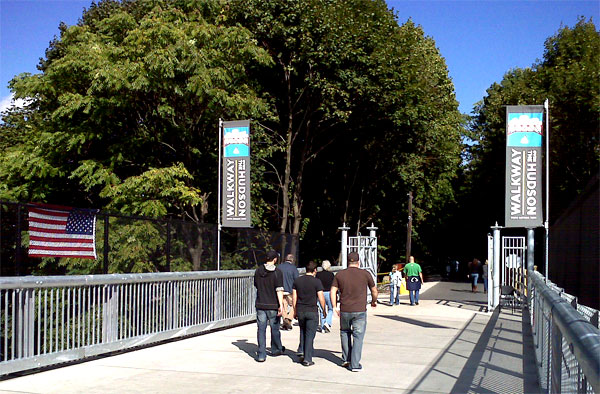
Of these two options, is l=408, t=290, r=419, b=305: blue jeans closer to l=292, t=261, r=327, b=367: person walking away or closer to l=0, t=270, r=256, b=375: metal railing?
l=0, t=270, r=256, b=375: metal railing

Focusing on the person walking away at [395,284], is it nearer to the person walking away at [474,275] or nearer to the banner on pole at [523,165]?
the banner on pole at [523,165]

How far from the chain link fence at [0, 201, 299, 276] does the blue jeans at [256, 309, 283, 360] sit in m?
3.37

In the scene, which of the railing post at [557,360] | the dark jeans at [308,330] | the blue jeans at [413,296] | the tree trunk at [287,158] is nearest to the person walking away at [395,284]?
the blue jeans at [413,296]

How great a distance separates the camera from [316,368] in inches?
419

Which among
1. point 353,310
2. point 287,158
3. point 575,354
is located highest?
point 287,158

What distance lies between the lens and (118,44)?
27.9 meters

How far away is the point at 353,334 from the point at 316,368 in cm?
83

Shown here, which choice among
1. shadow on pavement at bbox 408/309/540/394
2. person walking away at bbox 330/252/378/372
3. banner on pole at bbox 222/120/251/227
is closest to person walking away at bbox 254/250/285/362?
person walking away at bbox 330/252/378/372

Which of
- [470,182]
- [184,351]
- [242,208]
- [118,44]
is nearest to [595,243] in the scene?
[242,208]

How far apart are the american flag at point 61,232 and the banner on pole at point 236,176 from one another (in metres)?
6.51

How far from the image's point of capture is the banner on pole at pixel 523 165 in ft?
57.8

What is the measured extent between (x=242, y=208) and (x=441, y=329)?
20.3 feet

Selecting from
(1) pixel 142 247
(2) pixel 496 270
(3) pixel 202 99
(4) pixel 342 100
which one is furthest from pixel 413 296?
(1) pixel 142 247

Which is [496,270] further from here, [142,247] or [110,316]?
[110,316]
